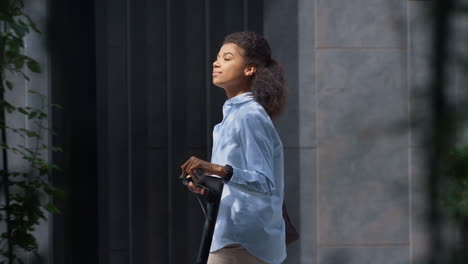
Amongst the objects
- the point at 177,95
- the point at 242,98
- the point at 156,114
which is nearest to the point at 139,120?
the point at 156,114

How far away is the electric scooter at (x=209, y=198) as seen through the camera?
298 centimetres

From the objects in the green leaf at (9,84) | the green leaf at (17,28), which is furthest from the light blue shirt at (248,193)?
the green leaf at (9,84)

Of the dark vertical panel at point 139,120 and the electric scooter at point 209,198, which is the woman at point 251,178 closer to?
the electric scooter at point 209,198

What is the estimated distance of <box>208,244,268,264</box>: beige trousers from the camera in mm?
3311

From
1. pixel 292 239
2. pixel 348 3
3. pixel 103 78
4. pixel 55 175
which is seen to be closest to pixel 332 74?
pixel 348 3

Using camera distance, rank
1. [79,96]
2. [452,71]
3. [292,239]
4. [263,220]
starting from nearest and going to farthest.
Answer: [452,71] → [79,96] → [263,220] → [292,239]

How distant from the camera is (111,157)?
213 inches

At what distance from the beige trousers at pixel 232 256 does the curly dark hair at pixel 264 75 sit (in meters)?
0.61

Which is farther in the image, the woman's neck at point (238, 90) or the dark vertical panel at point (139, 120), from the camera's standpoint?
the dark vertical panel at point (139, 120)

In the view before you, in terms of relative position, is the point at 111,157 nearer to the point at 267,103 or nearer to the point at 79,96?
the point at 267,103

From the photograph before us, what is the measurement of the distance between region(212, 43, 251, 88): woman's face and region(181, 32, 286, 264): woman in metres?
0.07

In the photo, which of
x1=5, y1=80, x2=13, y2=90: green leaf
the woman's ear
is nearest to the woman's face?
the woman's ear

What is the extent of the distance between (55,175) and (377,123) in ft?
0.88

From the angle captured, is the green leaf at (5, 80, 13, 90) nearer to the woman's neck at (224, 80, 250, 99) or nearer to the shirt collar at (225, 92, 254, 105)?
the shirt collar at (225, 92, 254, 105)
